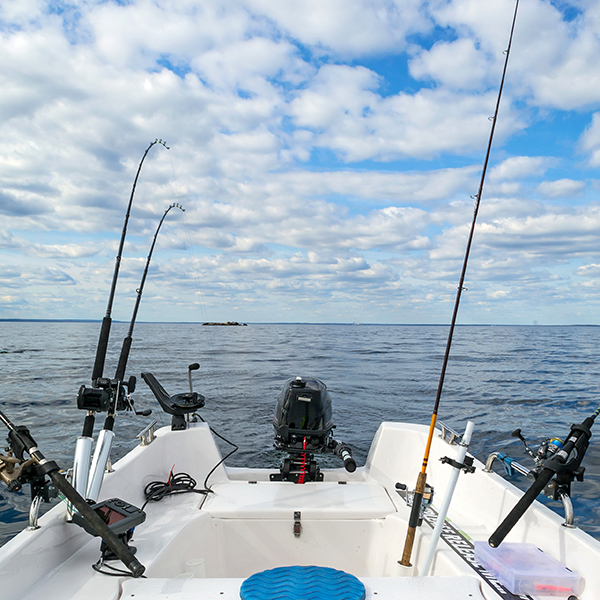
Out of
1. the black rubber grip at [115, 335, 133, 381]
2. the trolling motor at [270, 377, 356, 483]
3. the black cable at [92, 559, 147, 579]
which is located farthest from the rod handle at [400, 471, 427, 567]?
the black rubber grip at [115, 335, 133, 381]

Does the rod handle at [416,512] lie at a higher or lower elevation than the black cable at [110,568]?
higher

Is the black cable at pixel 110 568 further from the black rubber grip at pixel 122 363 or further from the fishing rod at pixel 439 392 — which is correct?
the fishing rod at pixel 439 392

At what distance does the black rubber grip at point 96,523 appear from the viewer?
5.75 feet

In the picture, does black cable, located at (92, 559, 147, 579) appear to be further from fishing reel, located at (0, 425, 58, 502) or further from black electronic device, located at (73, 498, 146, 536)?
fishing reel, located at (0, 425, 58, 502)

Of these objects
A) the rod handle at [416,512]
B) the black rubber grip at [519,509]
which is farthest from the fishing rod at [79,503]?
the black rubber grip at [519,509]

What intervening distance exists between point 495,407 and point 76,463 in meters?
10.1

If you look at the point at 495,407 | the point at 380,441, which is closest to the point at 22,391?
the point at 380,441

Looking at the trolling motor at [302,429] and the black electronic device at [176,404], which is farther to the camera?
the black electronic device at [176,404]

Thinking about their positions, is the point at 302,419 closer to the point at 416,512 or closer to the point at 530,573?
the point at 416,512

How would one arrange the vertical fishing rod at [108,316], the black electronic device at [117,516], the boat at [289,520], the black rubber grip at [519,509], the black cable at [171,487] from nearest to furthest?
1. the boat at [289,520]
2. the black rubber grip at [519,509]
3. the black electronic device at [117,516]
4. the vertical fishing rod at [108,316]
5. the black cable at [171,487]

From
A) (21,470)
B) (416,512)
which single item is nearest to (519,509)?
(416,512)

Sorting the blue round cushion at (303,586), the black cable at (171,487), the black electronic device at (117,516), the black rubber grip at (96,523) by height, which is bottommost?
the black cable at (171,487)

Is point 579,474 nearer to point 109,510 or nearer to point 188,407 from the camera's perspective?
point 109,510

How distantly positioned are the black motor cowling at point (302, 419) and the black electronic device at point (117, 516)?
1.74 meters
